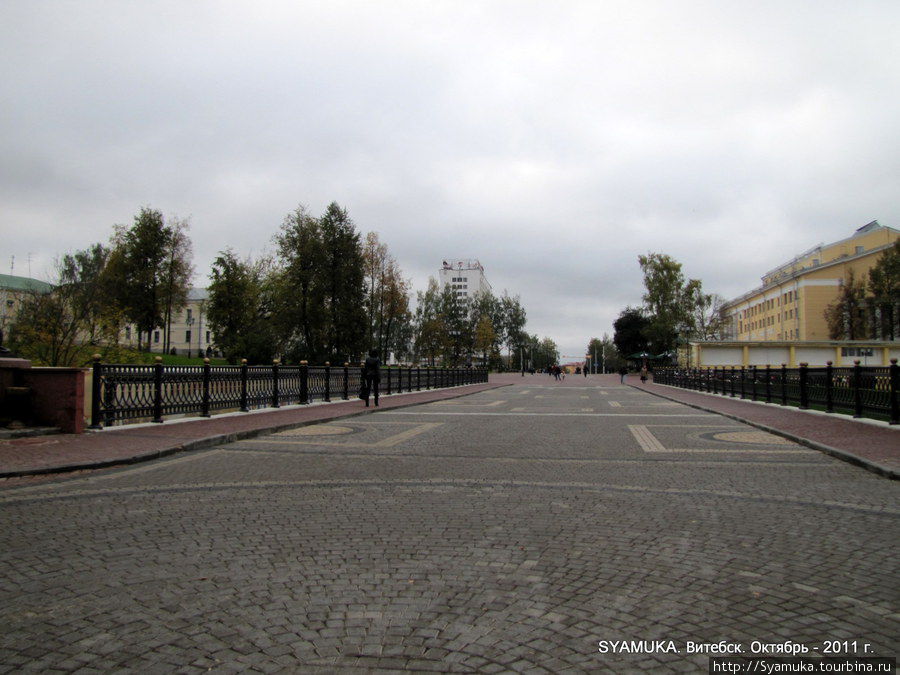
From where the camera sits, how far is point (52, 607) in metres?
3.27

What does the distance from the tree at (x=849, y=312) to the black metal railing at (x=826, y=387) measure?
47.4 metres

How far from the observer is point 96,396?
1127cm

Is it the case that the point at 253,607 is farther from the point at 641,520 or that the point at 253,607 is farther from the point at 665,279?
the point at 665,279

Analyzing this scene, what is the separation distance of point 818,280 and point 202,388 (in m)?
78.4

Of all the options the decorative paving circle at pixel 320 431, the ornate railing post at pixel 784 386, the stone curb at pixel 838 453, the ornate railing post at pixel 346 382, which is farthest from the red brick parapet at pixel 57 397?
the ornate railing post at pixel 784 386

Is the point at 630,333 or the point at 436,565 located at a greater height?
the point at 630,333

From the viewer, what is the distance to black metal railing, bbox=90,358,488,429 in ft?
38.1

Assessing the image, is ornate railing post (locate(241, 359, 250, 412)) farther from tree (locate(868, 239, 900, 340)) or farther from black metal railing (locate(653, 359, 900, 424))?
tree (locate(868, 239, 900, 340))

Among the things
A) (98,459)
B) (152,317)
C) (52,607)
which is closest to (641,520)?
(52,607)

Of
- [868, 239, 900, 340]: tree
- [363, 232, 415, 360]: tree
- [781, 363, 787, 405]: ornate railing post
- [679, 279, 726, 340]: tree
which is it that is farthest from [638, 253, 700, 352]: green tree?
[781, 363, 787, 405]: ornate railing post

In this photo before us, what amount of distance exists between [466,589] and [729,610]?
4.74ft

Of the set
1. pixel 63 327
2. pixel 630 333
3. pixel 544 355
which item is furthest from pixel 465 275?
pixel 63 327

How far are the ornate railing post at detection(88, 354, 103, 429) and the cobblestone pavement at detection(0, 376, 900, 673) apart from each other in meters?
4.39

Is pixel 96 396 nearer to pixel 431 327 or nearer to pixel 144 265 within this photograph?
pixel 144 265
